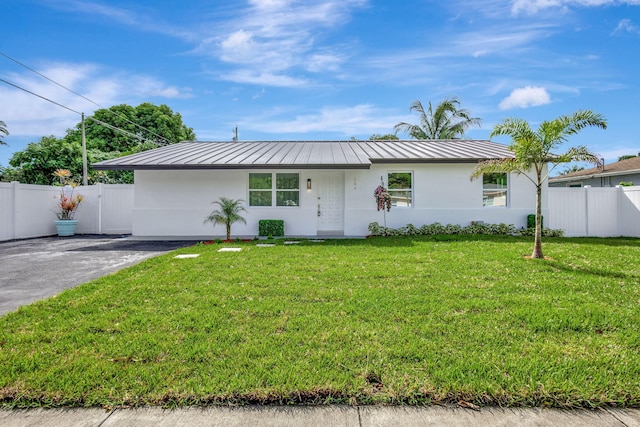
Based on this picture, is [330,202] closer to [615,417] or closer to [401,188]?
[401,188]

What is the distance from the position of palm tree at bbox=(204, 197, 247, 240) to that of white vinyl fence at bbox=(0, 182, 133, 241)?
4765 millimetres

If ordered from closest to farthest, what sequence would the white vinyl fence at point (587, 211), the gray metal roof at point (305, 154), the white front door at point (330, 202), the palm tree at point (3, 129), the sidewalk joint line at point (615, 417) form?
the sidewalk joint line at point (615, 417) → the gray metal roof at point (305, 154) → the white front door at point (330, 202) → the white vinyl fence at point (587, 211) → the palm tree at point (3, 129)

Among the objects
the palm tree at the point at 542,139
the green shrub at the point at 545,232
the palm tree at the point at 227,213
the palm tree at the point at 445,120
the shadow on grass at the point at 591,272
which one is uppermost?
the palm tree at the point at 445,120

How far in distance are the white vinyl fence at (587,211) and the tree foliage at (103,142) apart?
25.8 m

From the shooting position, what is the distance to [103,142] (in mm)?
29875

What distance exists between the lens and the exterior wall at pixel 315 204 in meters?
12.3

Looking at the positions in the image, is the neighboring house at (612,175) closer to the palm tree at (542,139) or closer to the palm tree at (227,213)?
the palm tree at (542,139)

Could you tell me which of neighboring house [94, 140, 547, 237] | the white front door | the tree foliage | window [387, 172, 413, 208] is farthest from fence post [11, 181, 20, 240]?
window [387, 172, 413, 208]

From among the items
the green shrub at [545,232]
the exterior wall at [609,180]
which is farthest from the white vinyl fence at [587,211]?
the exterior wall at [609,180]

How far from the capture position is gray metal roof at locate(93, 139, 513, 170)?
11125mm

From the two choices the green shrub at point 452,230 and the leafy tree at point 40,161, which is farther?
the leafy tree at point 40,161

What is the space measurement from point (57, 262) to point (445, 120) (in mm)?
24741

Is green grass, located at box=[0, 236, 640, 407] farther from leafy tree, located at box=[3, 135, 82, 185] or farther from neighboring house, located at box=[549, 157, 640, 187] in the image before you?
leafy tree, located at box=[3, 135, 82, 185]

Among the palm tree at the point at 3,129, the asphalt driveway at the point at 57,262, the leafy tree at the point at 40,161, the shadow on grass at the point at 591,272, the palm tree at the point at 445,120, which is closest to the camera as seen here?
the asphalt driveway at the point at 57,262
